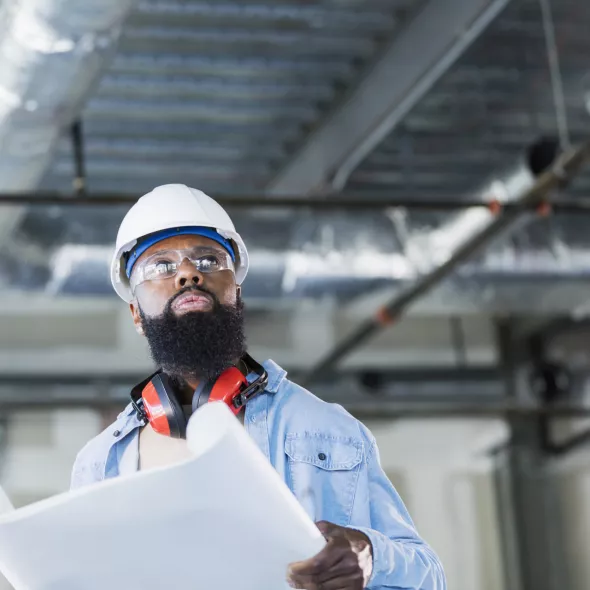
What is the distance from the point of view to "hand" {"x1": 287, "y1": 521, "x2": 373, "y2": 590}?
1.35 meters

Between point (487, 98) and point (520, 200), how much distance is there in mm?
664

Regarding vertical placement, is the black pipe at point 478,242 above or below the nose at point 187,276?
above

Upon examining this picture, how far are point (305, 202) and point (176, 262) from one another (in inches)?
101

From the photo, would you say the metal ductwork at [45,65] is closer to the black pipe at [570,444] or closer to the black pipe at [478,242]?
the black pipe at [478,242]

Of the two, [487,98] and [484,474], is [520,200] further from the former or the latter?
[484,474]

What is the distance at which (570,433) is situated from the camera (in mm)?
Result: 7387

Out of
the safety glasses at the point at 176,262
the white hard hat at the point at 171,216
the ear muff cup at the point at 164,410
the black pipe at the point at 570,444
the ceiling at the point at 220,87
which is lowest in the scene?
the ear muff cup at the point at 164,410

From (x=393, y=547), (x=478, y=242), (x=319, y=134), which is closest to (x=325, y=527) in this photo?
(x=393, y=547)

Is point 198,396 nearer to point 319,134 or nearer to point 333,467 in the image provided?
point 333,467

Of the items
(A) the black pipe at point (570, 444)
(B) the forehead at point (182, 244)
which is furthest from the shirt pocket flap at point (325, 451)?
(A) the black pipe at point (570, 444)

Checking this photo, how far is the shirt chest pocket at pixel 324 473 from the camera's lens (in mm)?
1634

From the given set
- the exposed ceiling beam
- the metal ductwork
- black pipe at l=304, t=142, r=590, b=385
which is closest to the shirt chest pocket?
the metal ductwork

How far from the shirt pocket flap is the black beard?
19 cm

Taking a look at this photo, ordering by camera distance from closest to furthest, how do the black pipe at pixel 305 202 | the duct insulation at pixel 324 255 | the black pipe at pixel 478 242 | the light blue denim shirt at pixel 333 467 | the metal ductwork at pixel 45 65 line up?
the light blue denim shirt at pixel 333 467
the metal ductwork at pixel 45 65
the black pipe at pixel 478 242
the black pipe at pixel 305 202
the duct insulation at pixel 324 255
